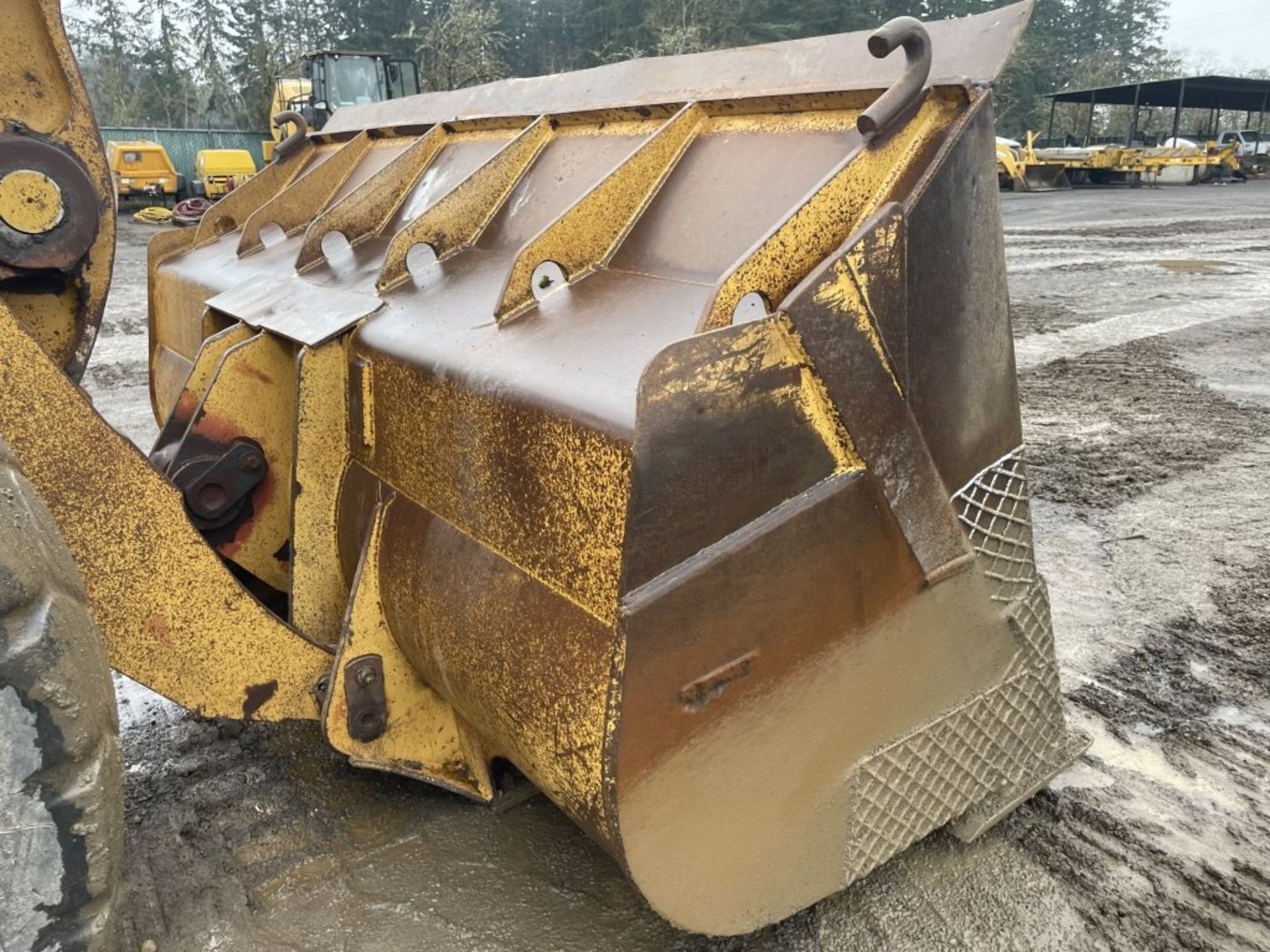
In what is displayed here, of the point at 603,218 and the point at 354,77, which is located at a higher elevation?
the point at 354,77

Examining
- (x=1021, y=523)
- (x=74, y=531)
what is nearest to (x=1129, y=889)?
(x=1021, y=523)

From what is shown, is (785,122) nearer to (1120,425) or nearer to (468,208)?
(468,208)

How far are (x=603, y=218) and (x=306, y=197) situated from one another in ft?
5.28

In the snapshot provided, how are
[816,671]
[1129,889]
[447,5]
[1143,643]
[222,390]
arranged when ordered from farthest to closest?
1. [447,5]
2. [1143,643]
3. [222,390]
4. [1129,889]
5. [816,671]

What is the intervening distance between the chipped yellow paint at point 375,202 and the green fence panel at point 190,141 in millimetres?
26217

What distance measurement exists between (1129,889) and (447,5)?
40419 millimetres

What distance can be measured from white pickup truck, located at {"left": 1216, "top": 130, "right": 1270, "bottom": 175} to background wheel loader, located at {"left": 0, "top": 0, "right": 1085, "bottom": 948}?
1328 inches

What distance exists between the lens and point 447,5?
3744 centimetres

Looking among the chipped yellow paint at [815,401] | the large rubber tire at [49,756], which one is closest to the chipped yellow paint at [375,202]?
the large rubber tire at [49,756]

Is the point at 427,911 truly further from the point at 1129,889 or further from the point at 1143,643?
the point at 1143,643

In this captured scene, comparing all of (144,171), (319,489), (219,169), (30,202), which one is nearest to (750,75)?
(319,489)

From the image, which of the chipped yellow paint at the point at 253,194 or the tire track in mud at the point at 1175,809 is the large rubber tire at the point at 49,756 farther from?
the chipped yellow paint at the point at 253,194

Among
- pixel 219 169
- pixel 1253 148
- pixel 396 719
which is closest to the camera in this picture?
pixel 396 719

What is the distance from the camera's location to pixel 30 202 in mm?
1703
